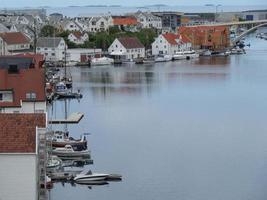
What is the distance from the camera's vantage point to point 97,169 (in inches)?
238

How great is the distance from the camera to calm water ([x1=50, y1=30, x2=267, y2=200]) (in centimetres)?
543

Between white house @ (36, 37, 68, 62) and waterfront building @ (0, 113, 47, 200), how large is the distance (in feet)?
42.8

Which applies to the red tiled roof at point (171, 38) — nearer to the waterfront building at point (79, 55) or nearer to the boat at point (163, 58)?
the boat at point (163, 58)

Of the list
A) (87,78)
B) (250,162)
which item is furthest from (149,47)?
(250,162)

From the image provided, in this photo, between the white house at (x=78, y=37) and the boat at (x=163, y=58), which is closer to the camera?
the white house at (x=78, y=37)

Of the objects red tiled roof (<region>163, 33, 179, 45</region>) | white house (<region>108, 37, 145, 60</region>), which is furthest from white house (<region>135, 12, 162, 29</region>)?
white house (<region>108, 37, 145, 60</region>)

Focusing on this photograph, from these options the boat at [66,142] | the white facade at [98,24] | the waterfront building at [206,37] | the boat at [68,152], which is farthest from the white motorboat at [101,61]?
the boat at [68,152]

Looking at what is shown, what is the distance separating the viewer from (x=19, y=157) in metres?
3.78

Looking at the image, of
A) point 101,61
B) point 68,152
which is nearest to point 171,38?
point 101,61

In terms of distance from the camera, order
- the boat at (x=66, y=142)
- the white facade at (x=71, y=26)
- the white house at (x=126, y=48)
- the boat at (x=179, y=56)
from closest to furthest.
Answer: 1. the boat at (x=66, y=142)
2. the white house at (x=126, y=48)
3. the boat at (x=179, y=56)
4. the white facade at (x=71, y=26)

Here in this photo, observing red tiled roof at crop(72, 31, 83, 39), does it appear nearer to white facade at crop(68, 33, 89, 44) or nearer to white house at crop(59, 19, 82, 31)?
white facade at crop(68, 33, 89, 44)

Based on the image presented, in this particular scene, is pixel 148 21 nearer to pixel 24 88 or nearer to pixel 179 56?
pixel 179 56

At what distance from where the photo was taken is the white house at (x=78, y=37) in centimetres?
1864

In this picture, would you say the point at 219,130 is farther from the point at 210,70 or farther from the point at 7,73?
the point at 210,70
